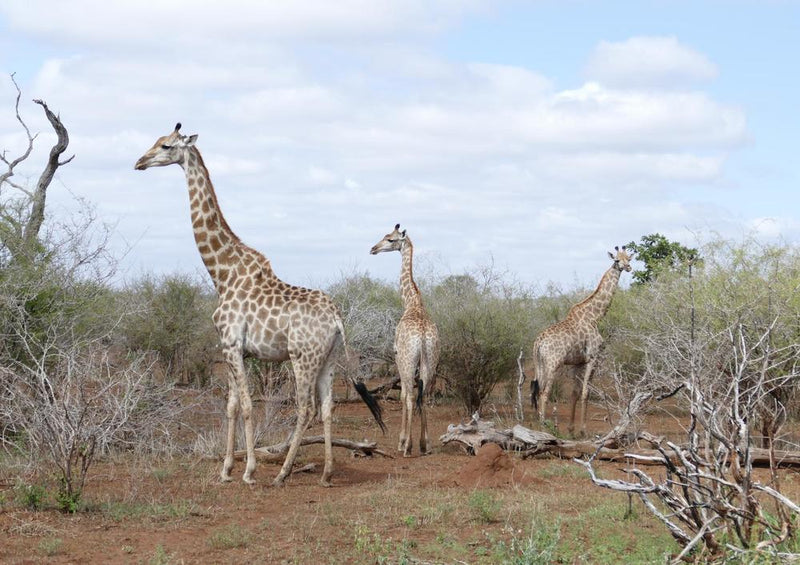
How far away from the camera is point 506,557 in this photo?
6805mm

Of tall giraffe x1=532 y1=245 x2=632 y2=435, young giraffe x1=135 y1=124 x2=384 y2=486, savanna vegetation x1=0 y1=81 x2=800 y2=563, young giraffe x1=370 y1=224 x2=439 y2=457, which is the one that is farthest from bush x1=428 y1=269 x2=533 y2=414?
young giraffe x1=135 y1=124 x2=384 y2=486

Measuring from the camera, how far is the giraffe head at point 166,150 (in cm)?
1021

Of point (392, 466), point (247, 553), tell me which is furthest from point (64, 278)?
Result: point (247, 553)

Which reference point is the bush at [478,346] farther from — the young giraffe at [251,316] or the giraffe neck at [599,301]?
the young giraffe at [251,316]

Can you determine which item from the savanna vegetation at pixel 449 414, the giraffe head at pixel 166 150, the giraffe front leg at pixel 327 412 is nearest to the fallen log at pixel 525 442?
the savanna vegetation at pixel 449 414

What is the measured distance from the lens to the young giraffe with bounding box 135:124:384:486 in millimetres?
9859

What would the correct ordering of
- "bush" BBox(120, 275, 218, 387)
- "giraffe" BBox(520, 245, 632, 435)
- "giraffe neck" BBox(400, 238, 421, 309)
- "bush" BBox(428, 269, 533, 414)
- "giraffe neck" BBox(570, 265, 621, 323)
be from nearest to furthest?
1. "giraffe neck" BBox(400, 238, 421, 309)
2. "giraffe" BBox(520, 245, 632, 435)
3. "giraffe neck" BBox(570, 265, 621, 323)
4. "bush" BBox(428, 269, 533, 414)
5. "bush" BBox(120, 275, 218, 387)

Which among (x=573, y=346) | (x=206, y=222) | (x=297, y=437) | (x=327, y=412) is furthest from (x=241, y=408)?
(x=573, y=346)

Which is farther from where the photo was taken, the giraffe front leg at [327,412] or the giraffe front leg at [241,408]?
the giraffe front leg at [327,412]

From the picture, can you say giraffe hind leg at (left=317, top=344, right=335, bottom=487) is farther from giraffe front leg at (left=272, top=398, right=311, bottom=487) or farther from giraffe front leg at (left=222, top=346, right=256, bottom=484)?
giraffe front leg at (left=222, top=346, right=256, bottom=484)

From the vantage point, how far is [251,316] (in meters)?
10.0

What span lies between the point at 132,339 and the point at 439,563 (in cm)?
1222

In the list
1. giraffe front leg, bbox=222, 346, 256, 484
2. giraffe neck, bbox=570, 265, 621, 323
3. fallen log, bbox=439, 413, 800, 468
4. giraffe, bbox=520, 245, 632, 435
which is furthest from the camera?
giraffe neck, bbox=570, 265, 621, 323

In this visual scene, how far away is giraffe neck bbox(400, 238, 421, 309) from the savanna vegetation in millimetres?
2204
